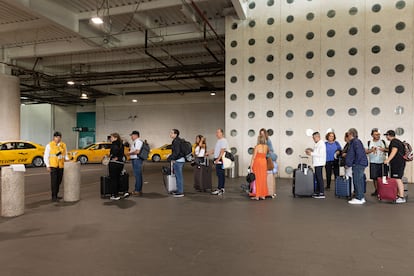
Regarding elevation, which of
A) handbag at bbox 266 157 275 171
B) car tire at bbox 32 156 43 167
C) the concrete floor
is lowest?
the concrete floor

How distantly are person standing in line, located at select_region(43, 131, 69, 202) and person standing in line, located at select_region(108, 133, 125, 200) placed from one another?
3.61ft

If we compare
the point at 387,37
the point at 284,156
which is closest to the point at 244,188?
the point at 284,156

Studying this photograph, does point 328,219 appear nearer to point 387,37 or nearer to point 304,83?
point 304,83

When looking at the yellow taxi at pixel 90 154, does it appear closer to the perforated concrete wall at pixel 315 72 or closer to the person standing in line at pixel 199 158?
the perforated concrete wall at pixel 315 72

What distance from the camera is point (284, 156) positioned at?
10.2 metres

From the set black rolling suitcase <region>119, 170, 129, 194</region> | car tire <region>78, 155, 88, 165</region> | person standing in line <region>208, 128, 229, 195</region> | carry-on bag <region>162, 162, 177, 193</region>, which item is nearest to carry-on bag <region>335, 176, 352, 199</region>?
person standing in line <region>208, 128, 229, 195</region>

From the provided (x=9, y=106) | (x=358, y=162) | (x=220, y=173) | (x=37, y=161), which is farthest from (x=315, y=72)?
(x=9, y=106)

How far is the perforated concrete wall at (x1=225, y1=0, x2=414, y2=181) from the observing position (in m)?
9.10

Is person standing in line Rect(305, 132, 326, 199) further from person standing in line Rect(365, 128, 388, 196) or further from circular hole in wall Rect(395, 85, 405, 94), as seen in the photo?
circular hole in wall Rect(395, 85, 405, 94)

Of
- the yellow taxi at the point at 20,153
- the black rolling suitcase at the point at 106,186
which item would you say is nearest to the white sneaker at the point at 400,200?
the black rolling suitcase at the point at 106,186

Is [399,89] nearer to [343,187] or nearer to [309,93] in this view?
[309,93]

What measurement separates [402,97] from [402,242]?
6873mm

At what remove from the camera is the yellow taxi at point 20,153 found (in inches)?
528

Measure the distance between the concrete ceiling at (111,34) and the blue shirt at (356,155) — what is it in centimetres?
586
